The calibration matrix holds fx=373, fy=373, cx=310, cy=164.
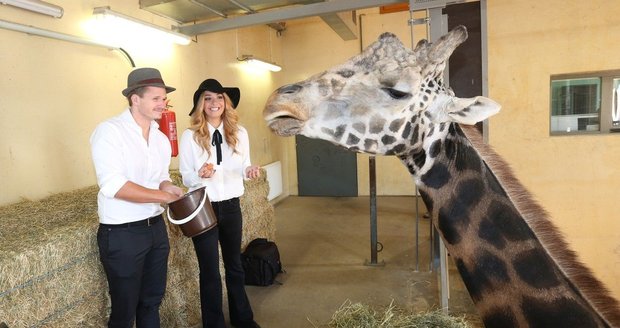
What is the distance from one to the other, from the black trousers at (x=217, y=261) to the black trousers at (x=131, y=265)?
1.26 feet

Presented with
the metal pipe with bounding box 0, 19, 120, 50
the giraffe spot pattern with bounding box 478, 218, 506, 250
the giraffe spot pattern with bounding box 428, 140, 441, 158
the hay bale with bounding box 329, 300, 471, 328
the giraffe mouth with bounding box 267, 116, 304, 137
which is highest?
the metal pipe with bounding box 0, 19, 120, 50

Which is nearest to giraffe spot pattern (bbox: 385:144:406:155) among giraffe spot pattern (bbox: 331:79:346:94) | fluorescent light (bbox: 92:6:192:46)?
giraffe spot pattern (bbox: 331:79:346:94)

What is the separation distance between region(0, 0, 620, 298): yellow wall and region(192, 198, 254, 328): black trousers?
1447mm

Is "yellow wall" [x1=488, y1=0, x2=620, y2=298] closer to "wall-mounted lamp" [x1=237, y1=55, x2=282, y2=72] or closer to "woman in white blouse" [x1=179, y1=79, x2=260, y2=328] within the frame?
"wall-mounted lamp" [x1=237, y1=55, x2=282, y2=72]

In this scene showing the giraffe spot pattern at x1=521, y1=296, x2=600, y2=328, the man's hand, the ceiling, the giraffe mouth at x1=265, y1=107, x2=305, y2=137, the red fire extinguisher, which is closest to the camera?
the giraffe spot pattern at x1=521, y1=296, x2=600, y2=328

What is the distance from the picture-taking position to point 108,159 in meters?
1.83

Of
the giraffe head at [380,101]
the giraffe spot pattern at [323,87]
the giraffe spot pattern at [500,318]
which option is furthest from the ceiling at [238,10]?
the giraffe spot pattern at [500,318]

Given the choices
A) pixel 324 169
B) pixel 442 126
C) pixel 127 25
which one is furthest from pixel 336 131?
pixel 324 169

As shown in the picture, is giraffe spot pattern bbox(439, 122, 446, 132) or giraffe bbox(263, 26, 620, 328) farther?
giraffe spot pattern bbox(439, 122, 446, 132)

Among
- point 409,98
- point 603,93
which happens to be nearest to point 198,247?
point 409,98

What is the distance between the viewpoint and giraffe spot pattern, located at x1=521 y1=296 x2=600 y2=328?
1.12m

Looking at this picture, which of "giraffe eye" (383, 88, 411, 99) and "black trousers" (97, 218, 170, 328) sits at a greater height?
"giraffe eye" (383, 88, 411, 99)

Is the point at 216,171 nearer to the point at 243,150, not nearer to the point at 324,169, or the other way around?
the point at 243,150

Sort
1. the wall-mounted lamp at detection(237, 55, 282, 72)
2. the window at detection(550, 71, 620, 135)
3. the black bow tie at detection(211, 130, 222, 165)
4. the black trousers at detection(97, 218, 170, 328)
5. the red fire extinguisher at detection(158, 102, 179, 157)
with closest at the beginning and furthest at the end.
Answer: the black trousers at detection(97, 218, 170, 328) → the black bow tie at detection(211, 130, 222, 165) → the red fire extinguisher at detection(158, 102, 179, 157) → the window at detection(550, 71, 620, 135) → the wall-mounted lamp at detection(237, 55, 282, 72)
